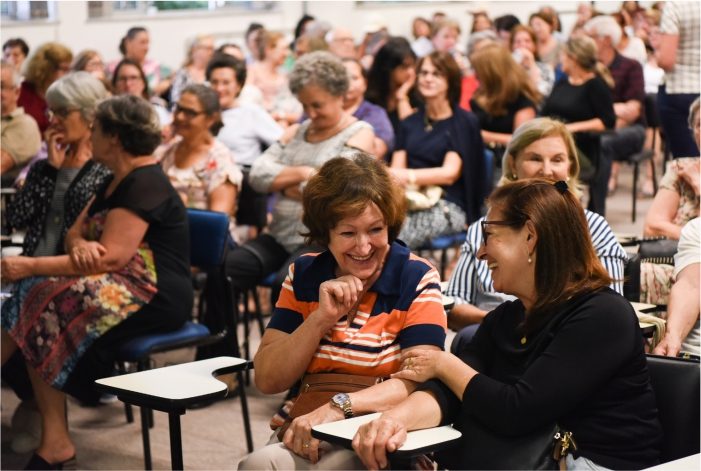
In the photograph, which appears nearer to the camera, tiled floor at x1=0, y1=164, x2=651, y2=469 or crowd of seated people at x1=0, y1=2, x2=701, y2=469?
crowd of seated people at x1=0, y1=2, x2=701, y2=469

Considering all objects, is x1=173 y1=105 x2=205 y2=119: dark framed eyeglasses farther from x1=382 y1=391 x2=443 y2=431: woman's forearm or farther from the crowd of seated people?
x1=382 y1=391 x2=443 y2=431: woman's forearm

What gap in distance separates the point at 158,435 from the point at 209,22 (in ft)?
28.7

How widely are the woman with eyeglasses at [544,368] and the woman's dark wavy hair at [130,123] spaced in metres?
1.66

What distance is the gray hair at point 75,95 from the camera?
3715mm

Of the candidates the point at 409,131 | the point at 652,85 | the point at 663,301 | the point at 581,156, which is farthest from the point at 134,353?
the point at 652,85

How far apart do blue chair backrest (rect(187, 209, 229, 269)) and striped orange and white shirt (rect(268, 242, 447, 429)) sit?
1371 millimetres

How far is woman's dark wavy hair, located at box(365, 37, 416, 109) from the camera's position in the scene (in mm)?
5789

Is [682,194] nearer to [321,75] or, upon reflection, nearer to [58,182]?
[321,75]

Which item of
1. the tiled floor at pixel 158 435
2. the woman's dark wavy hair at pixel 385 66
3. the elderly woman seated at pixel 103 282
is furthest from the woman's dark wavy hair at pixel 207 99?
the woman's dark wavy hair at pixel 385 66

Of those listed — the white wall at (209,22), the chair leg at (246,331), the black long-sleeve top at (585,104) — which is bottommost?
the chair leg at (246,331)

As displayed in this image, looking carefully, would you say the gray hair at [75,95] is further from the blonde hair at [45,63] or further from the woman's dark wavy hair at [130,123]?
the blonde hair at [45,63]

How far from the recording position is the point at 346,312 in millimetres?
2082

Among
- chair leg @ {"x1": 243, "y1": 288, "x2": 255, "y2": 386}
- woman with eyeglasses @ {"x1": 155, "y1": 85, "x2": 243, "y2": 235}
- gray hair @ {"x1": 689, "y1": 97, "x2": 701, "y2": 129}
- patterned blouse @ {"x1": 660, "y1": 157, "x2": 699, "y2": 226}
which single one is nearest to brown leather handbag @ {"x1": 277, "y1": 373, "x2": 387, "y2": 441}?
patterned blouse @ {"x1": 660, "y1": 157, "x2": 699, "y2": 226}

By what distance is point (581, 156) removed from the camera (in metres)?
5.53
